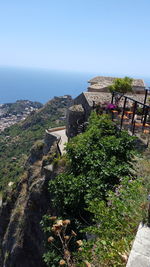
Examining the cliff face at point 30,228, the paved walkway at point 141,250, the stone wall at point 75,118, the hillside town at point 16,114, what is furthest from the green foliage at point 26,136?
the hillside town at point 16,114

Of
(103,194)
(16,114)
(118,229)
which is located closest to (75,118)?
(103,194)

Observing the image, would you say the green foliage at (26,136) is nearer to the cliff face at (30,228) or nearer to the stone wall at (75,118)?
the cliff face at (30,228)

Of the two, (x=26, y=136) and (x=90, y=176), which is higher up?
(x=90, y=176)

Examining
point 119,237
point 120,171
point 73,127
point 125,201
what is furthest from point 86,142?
point 73,127

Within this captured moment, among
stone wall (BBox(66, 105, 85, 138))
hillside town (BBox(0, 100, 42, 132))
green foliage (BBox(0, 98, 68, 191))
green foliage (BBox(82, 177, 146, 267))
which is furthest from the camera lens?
hillside town (BBox(0, 100, 42, 132))

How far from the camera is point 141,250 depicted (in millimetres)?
3584

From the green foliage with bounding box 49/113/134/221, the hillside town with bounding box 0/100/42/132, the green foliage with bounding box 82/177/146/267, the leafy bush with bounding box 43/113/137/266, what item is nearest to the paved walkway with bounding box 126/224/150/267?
the green foliage with bounding box 82/177/146/267

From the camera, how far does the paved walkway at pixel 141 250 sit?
11.0 ft

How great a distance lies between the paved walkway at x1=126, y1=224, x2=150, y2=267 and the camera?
11.0ft

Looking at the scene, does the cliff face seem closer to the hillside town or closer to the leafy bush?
the leafy bush

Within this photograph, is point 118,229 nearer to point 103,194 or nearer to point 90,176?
point 103,194

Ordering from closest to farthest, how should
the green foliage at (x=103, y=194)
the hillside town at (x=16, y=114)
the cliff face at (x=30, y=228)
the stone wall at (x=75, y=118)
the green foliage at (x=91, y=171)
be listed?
the green foliage at (x=103, y=194) < the green foliage at (x=91, y=171) < the cliff face at (x=30, y=228) < the stone wall at (x=75, y=118) < the hillside town at (x=16, y=114)

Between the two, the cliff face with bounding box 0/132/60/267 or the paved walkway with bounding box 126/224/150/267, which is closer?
the paved walkway with bounding box 126/224/150/267

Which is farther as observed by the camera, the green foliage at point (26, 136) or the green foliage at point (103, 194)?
the green foliage at point (26, 136)
